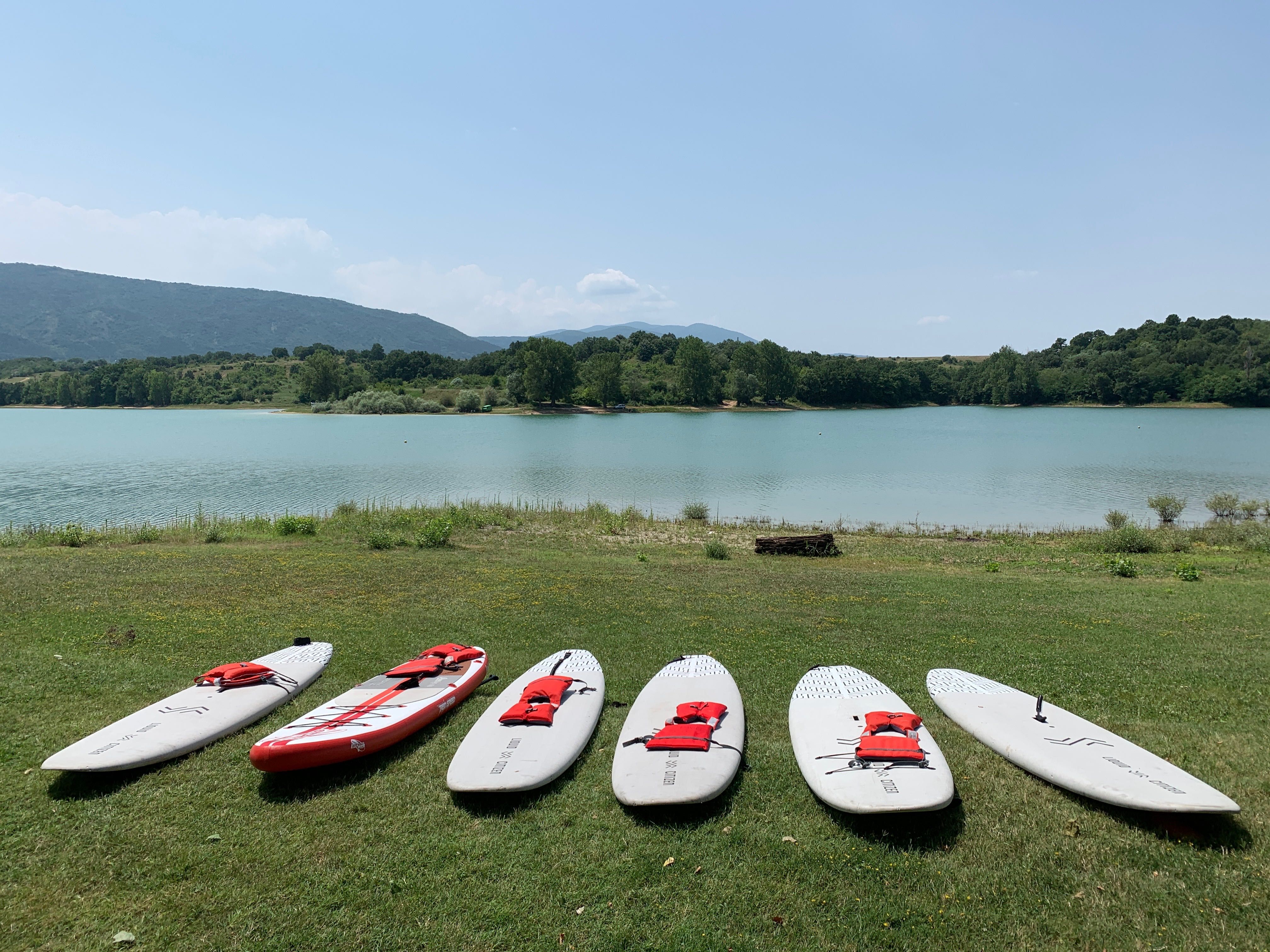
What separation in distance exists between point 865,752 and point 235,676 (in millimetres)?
6760

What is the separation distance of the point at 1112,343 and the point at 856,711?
156812mm

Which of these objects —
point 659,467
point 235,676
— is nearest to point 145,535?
point 235,676

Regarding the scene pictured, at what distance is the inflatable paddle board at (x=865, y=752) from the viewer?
5188mm

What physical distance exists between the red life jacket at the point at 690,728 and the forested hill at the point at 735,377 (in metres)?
98.4

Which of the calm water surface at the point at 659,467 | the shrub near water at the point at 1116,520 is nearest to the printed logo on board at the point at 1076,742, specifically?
the shrub near water at the point at 1116,520

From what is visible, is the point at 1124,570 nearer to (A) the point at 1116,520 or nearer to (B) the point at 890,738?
(A) the point at 1116,520

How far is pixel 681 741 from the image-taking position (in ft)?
20.0

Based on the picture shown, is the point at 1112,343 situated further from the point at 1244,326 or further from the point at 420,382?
the point at 420,382

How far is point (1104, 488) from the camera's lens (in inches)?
1426

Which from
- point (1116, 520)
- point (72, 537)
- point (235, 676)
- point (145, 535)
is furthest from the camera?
point (1116, 520)

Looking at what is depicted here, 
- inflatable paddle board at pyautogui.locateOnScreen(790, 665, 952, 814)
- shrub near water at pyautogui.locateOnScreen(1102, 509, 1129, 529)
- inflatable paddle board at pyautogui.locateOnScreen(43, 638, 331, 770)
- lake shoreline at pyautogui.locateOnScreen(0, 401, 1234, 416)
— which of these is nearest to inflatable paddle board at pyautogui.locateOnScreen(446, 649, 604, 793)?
inflatable paddle board at pyautogui.locateOnScreen(790, 665, 952, 814)

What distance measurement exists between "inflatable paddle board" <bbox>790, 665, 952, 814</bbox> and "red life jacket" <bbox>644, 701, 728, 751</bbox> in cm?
81

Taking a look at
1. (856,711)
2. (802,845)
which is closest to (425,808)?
(802,845)

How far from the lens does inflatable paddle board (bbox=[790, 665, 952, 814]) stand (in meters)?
5.19
